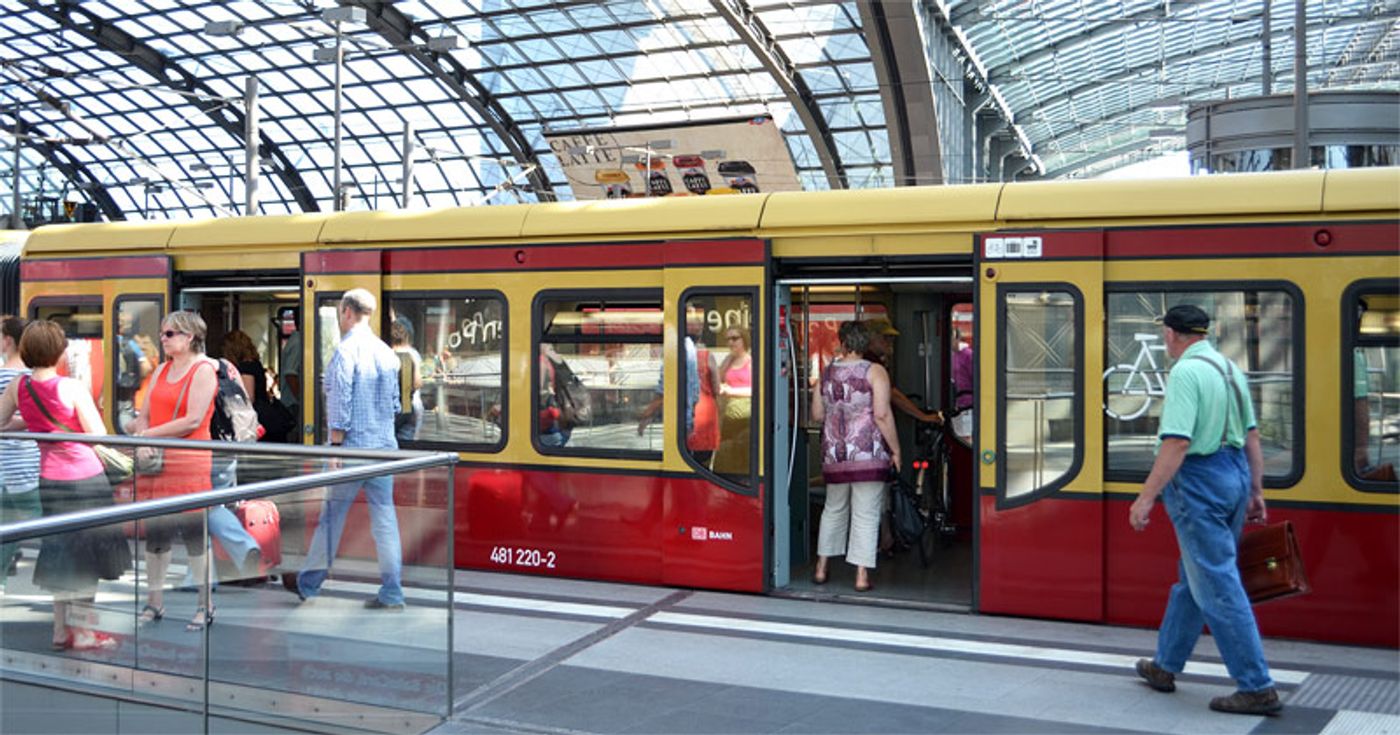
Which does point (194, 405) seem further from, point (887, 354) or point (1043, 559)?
point (887, 354)

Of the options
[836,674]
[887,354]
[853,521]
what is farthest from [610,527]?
[887,354]

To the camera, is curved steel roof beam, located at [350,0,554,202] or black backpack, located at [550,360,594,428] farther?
curved steel roof beam, located at [350,0,554,202]

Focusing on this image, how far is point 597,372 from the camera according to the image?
9109 mm

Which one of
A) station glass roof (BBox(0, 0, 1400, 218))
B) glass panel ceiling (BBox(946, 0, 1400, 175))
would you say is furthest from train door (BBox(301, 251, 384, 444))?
station glass roof (BBox(0, 0, 1400, 218))

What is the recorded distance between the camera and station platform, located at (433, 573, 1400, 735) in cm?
587

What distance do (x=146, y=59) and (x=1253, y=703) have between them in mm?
51353

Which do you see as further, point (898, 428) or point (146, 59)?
point (146, 59)

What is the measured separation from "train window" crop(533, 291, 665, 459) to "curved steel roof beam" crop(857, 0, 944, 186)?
25.1 m

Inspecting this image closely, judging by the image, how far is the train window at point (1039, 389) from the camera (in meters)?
7.78

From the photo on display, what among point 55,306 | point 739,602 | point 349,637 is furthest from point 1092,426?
point 55,306

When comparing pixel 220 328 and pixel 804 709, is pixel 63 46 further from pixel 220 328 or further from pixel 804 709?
pixel 804 709

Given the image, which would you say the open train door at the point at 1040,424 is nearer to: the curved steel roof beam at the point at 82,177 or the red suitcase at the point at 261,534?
the red suitcase at the point at 261,534

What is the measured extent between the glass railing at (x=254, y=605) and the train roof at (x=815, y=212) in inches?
127

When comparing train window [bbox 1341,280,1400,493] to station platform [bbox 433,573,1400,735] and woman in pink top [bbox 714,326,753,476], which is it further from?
woman in pink top [bbox 714,326,753,476]
